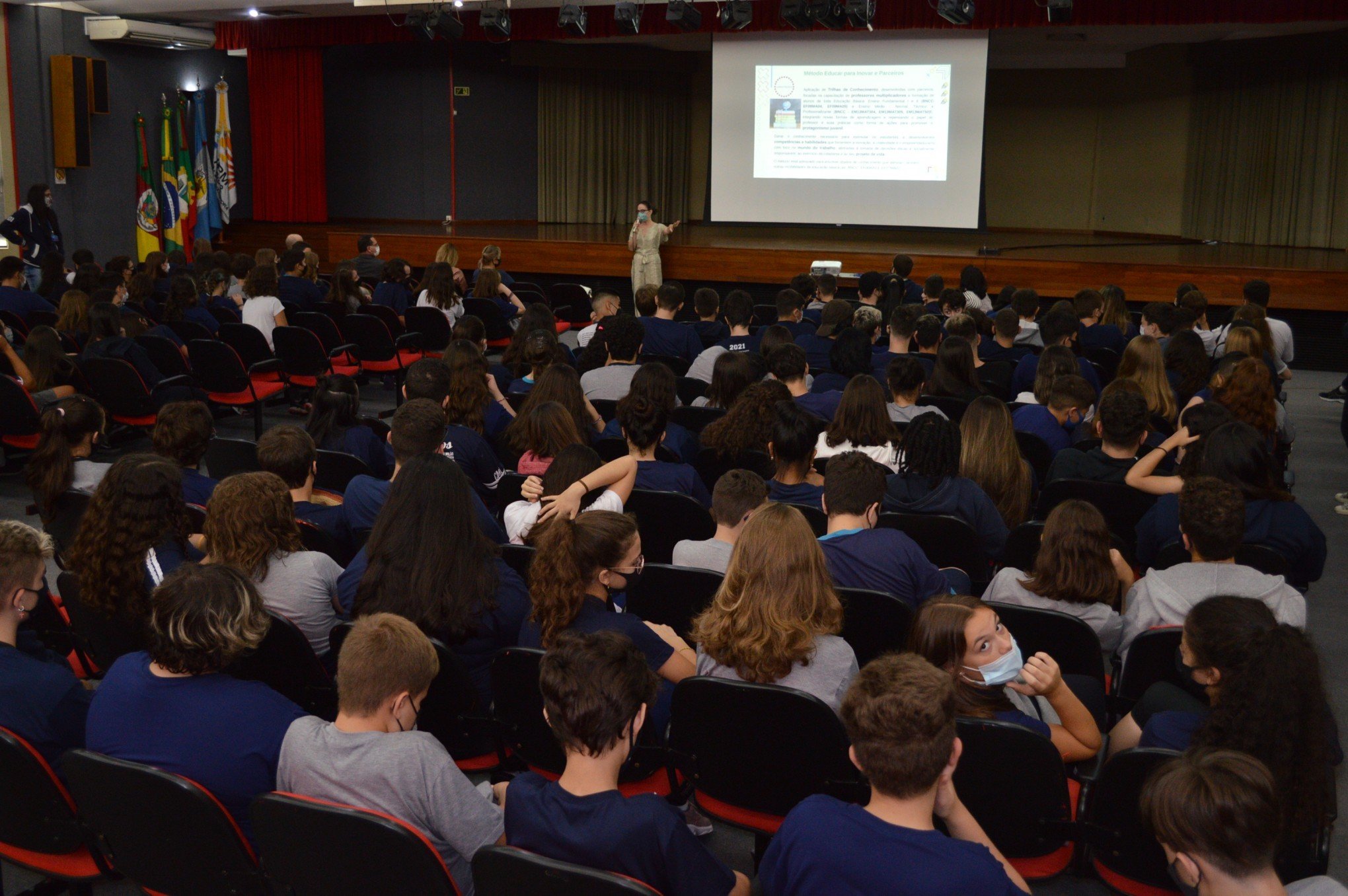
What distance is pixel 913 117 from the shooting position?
12664 millimetres

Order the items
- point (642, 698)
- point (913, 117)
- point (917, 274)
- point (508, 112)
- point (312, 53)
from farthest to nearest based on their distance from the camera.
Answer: point (508, 112), point (312, 53), point (913, 117), point (917, 274), point (642, 698)

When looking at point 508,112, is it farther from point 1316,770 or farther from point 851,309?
point 1316,770

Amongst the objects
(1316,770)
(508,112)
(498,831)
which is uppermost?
(508,112)

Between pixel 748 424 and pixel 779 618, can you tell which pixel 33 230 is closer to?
pixel 748 424

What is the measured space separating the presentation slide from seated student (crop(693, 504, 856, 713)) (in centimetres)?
1082

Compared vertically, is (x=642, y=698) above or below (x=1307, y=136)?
below

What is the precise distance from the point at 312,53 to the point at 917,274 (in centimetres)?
872

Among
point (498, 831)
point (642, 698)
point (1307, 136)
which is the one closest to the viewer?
point (642, 698)

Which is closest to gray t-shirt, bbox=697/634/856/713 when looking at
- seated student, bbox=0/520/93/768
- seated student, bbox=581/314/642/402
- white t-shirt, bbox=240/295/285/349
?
seated student, bbox=0/520/93/768

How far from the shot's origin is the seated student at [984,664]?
243 cm

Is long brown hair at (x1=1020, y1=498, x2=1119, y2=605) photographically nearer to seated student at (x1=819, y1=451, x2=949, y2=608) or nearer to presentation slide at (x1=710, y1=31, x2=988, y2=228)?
seated student at (x1=819, y1=451, x2=949, y2=608)

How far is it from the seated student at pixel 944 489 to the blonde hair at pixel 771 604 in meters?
1.33

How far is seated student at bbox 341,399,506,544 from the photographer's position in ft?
12.5

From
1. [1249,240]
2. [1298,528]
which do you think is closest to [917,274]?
[1249,240]
